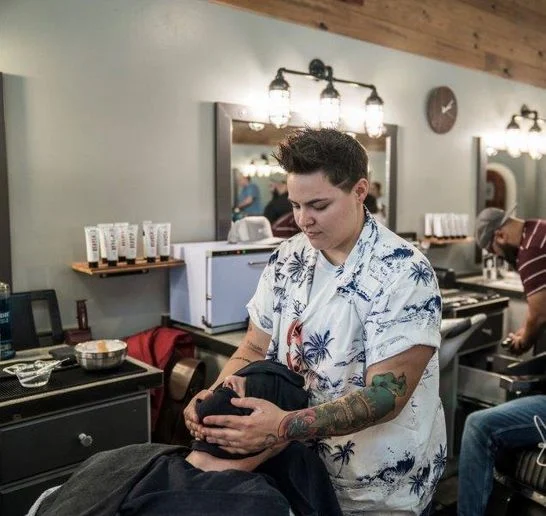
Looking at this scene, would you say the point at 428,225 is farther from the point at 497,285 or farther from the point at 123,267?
the point at 123,267

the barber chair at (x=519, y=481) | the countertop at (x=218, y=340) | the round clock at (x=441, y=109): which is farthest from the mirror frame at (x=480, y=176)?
the countertop at (x=218, y=340)

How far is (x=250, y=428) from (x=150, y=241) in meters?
1.50

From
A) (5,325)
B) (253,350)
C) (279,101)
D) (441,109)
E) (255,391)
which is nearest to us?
(255,391)

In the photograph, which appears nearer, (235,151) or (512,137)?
(235,151)

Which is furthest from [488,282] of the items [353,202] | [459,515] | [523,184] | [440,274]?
[353,202]

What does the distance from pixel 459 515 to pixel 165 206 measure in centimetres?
182

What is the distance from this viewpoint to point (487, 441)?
2297 millimetres

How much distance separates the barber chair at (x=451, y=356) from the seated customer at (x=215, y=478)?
4.07ft

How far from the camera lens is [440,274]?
3.82m

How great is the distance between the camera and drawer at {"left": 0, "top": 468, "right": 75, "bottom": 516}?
5.75ft

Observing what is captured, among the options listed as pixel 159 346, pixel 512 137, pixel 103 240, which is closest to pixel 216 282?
pixel 159 346

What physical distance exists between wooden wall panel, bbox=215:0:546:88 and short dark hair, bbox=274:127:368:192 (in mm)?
1827

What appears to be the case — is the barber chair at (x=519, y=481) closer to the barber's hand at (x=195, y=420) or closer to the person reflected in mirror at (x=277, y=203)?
the person reflected in mirror at (x=277, y=203)

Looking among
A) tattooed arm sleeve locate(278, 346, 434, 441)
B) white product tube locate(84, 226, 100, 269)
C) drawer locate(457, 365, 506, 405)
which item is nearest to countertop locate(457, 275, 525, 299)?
drawer locate(457, 365, 506, 405)
